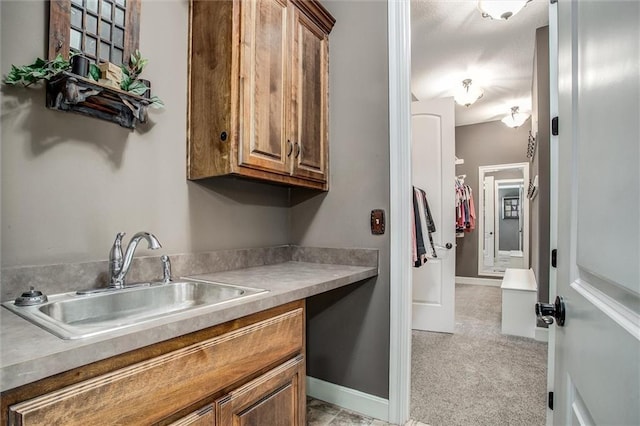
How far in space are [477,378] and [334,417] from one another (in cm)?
112

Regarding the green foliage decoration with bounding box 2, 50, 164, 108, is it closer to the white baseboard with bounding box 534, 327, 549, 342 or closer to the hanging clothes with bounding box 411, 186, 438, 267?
the hanging clothes with bounding box 411, 186, 438, 267

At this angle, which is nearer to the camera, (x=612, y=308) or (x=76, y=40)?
(x=612, y=308)

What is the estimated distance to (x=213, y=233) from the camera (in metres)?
1.68

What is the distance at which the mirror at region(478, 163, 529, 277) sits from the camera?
570 cm

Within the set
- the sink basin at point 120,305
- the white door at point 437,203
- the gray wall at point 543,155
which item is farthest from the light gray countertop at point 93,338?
the gray wall at point 543,155

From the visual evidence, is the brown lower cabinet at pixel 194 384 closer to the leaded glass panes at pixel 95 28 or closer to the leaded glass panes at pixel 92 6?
the leaded glass panes at pixel 95 28

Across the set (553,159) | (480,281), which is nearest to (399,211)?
(553,159)

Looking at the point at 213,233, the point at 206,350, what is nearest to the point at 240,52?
the point at 213,233

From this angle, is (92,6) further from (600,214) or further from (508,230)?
(508,230)

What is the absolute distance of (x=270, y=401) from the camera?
1.12 metres

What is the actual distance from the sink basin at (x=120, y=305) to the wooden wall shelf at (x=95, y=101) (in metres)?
0.66

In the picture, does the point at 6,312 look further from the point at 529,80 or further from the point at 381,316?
the point at 529,80

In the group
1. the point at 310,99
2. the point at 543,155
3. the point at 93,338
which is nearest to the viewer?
the point at 93,338

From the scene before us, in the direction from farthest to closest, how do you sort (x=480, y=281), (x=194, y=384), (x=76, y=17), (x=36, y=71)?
1. (x=480, y=281)
2. (x=76, y=17)
3. (x=36, y=71)
4. (x=194, y=384)
